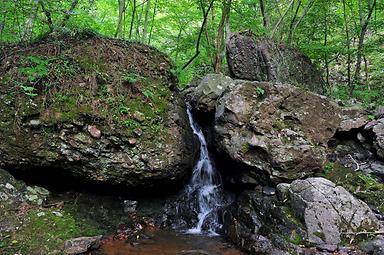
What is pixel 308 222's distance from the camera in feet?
16.7

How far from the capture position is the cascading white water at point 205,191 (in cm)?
637

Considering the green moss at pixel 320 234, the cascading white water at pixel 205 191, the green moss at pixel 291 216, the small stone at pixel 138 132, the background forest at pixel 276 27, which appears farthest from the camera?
the background forest at pixel 276 27

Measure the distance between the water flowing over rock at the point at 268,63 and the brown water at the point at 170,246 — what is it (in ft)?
16.6

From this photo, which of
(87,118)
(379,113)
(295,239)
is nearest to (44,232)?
(87,118)

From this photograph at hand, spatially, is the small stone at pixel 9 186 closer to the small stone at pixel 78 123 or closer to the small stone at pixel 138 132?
the small stone at pixel 78 123

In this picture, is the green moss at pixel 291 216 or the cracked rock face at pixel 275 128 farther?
the cracked rock face at pixel 275 128

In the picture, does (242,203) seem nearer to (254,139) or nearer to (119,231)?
(254,139)

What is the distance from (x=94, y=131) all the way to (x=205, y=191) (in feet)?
9.45

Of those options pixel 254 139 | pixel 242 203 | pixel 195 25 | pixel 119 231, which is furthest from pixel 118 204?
pixel 195 25

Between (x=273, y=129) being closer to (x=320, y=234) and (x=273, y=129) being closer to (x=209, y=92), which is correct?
(x=209, y=92)

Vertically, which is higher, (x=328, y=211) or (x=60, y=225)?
(x=328, y=211)

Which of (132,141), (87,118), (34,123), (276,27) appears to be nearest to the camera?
(34,123)

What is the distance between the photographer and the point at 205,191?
6.98m

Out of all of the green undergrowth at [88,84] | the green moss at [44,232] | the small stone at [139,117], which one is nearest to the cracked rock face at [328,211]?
the green undergrowth at [88,84]
